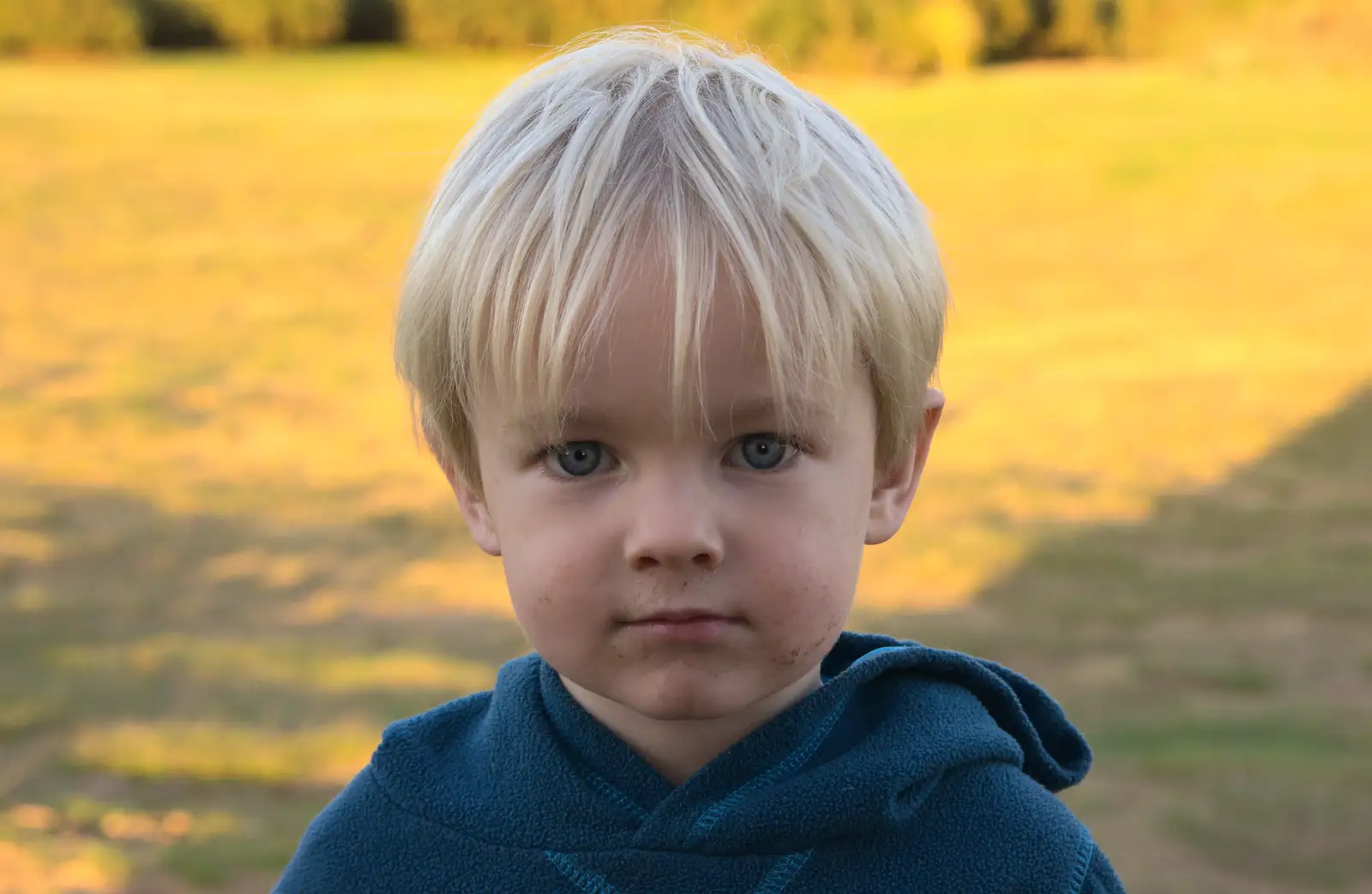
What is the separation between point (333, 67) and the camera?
66.4 feet

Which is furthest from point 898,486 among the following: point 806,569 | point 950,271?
point 950,271

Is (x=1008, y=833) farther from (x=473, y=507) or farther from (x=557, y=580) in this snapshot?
(x=473, y=507)

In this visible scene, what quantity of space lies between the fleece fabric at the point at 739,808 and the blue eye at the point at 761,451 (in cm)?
25

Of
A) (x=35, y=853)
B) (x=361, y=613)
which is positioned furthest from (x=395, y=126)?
(x=35, y=853)

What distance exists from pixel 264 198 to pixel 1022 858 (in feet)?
43.6

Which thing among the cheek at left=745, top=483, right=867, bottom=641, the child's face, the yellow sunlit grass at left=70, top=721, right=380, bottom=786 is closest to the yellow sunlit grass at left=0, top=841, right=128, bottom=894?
the yellow sunlit grass at left=70, top=721, right=380, bottom=786

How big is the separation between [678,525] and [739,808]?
28cm

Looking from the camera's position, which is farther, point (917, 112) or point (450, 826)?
point (917, 112)

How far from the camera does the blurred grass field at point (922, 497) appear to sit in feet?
12.6

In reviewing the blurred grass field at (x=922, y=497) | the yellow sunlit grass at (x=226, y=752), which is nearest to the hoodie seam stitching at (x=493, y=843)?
the blurred grass field at (x=922, y=497)

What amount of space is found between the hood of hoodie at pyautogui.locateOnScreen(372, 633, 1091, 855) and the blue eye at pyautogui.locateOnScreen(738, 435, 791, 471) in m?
0.25

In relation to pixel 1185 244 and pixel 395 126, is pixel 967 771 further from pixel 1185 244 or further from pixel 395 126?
pixel 395 126

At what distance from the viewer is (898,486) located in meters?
1.51

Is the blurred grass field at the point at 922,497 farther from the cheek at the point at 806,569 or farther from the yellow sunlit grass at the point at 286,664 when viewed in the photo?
the cheek at the point at 806,569
